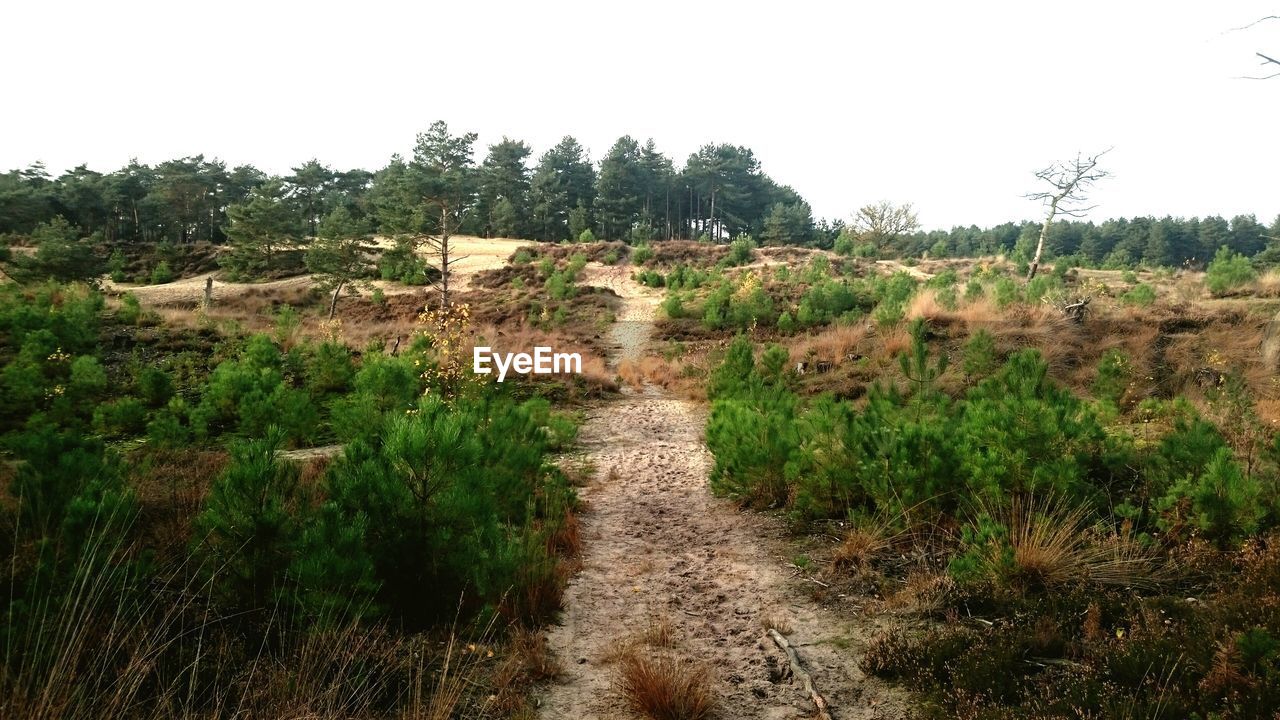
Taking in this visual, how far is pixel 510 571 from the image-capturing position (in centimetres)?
340

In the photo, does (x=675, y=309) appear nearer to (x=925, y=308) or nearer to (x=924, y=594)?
(x=925, y=308)

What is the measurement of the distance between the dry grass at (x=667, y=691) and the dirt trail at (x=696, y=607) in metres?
0.10

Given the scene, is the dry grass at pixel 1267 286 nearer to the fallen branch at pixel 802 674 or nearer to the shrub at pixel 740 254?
the fallen branch at pixel 802 674

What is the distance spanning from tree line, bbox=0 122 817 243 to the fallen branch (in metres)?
41.8

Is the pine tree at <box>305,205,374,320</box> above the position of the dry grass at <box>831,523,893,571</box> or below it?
above

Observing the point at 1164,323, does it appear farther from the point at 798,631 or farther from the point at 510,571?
the point at 510,571

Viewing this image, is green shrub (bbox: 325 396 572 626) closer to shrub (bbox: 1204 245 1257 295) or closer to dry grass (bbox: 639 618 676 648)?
dry grass (bbox: 639 618 676 648)

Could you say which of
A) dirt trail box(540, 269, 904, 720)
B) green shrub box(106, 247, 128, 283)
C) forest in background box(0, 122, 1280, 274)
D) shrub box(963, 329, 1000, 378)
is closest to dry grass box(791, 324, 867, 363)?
shrub box(963, 329, 1000, 378)

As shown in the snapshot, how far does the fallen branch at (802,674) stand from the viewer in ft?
9.25

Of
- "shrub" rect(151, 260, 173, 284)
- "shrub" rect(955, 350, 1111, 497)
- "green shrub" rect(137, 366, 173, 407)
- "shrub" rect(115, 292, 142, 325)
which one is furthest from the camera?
"shrub" rect(151, 260, 173, 284)

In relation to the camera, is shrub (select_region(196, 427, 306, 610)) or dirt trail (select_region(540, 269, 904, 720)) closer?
shrub (select_region(196, 427, 306, 610))

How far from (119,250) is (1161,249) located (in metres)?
78.1

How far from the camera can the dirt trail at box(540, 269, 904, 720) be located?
302 centimetres

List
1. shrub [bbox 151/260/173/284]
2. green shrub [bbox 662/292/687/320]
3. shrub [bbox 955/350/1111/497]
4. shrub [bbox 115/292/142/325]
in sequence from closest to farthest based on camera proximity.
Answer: shrub [bbox 955/350/1111/497]
shrub [bbox 115/292/142/325]
green shrub [bbox 662/292/687/320]
shrub [bbox 151/260/173/284]
